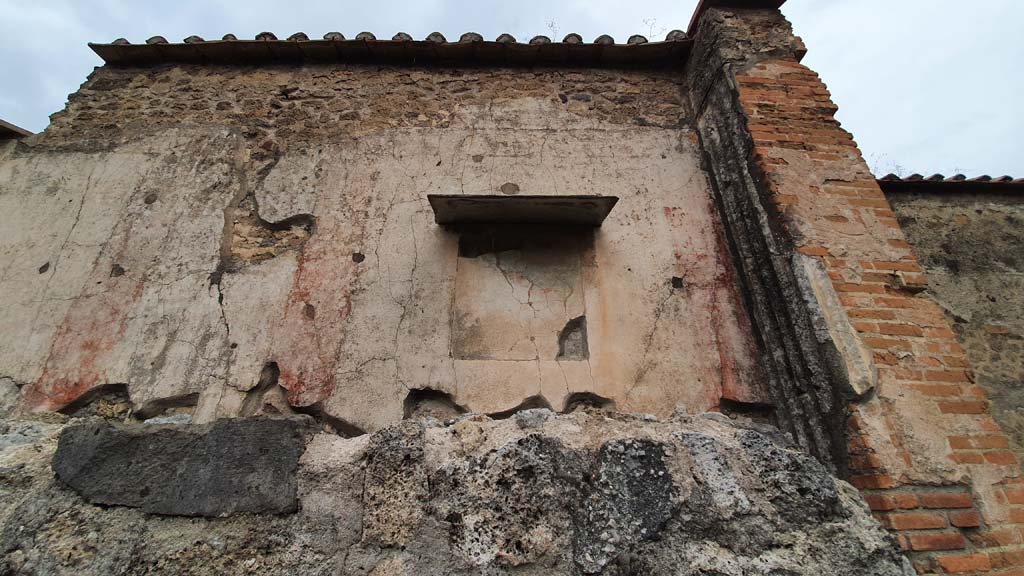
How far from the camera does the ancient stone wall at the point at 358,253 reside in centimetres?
284

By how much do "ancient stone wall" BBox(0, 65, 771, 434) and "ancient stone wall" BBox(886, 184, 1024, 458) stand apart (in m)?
1.91

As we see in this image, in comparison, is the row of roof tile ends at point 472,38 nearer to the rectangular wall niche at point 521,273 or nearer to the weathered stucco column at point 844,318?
the weathered stucco column at point 844,318

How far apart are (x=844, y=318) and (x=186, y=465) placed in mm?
2962

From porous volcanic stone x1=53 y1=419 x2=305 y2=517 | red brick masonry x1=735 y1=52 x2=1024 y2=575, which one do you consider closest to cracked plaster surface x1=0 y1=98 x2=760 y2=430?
red brick masonry x1=735 y1=52 x2=1024 y2=575

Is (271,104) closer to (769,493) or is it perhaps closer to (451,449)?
(451,449)

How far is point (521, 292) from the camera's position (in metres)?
3.11

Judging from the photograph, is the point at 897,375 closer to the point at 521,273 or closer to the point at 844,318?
the point at 844,318

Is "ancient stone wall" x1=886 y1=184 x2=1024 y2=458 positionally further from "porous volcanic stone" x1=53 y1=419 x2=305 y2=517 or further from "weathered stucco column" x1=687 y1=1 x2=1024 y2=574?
"porous volcanic stone" x1=53 y1=419 x2=305 y2=517

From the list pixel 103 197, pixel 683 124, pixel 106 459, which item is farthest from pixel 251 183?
pixel 683 124

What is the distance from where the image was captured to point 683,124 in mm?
3768

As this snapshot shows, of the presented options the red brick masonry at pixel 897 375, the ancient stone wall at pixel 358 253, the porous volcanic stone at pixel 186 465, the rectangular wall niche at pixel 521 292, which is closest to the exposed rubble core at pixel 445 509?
the porous volcanic stone at pixel 186 465

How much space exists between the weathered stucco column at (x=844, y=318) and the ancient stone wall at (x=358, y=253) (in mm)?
308

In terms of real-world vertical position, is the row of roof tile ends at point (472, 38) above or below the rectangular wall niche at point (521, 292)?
above

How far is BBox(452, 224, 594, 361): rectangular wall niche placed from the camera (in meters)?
2.93
